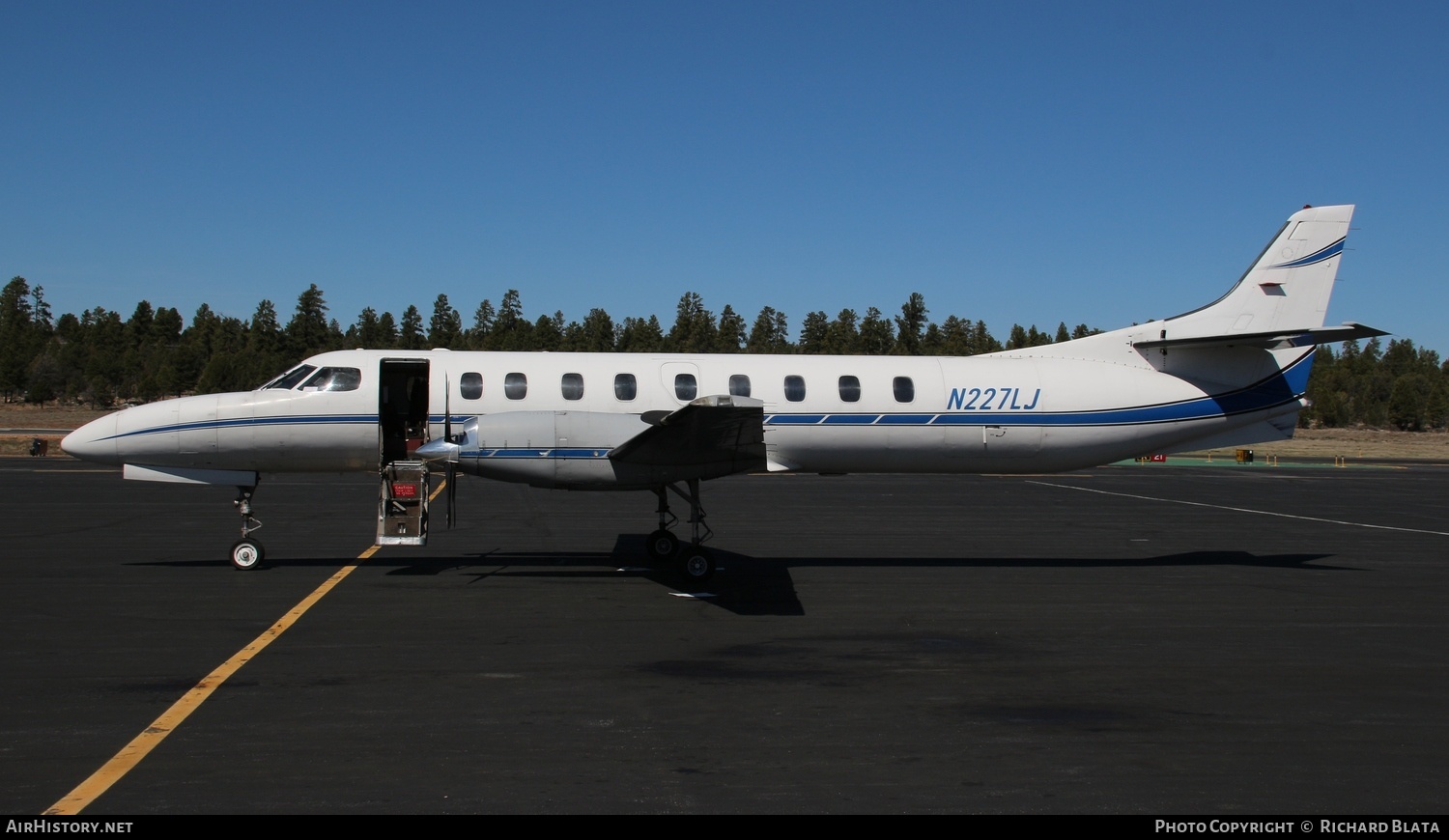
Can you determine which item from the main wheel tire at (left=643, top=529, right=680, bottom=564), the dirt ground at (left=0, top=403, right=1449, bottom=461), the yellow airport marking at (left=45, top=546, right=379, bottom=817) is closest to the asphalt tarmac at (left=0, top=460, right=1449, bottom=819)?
the yellow airport marking at (left=45, top=546, right=379, bottom=817)

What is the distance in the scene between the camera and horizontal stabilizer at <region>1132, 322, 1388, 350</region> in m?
14.6

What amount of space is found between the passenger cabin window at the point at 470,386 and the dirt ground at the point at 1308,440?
37879 millimetres

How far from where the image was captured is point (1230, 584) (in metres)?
14.0

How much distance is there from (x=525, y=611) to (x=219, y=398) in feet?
19.4

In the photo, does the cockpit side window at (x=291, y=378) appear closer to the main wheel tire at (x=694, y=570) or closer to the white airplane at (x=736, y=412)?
the white airplane at (x=736, y=412)

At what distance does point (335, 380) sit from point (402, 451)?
139 centimetres

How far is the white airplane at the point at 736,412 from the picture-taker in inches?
511

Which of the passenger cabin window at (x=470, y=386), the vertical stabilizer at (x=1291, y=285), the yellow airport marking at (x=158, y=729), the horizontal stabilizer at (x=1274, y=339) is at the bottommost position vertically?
the yellow airport marking at (x=158, y=729)

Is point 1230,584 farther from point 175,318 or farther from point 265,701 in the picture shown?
point 175,318

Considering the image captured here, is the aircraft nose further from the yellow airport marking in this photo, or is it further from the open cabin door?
the yellow airport marking

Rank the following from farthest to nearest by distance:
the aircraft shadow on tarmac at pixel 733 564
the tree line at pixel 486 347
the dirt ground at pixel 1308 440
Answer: the tree line at pixel 486 347
the dirt ground at pixel 1308 440
the aircraft shadow on tarmac at pixel 733 564

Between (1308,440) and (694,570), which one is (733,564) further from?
(1308,440)

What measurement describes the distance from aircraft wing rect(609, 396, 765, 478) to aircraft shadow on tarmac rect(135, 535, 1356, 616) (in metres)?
1.52

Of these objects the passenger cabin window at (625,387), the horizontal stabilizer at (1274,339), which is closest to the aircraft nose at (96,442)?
the passenger cabin window at (625,387)
